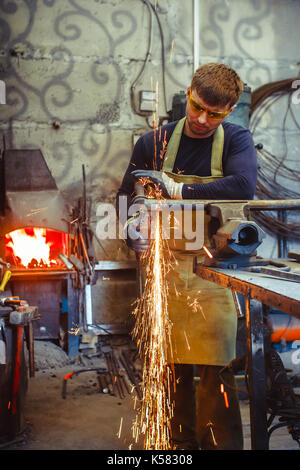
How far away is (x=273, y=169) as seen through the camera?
4332mm

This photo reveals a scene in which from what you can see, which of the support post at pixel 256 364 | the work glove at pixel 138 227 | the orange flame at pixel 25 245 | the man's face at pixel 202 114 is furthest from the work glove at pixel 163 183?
the orange flame at pixel 25 245

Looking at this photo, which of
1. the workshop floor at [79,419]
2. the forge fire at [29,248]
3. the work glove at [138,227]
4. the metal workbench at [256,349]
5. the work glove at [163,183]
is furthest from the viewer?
the forge fire at [29,248]

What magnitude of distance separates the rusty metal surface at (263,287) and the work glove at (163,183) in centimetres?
46

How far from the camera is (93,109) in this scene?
418 centimetres

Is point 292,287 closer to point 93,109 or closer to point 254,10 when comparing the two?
point 93,109

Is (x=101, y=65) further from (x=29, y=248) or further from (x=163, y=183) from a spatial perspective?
(x=163, y=183)

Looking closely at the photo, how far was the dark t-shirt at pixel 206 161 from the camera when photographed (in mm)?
1978

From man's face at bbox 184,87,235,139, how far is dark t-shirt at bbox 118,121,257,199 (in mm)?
100

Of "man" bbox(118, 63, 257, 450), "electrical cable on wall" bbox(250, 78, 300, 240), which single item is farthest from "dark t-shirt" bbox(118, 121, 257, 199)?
"electrical cable on wall" bbox(250, 78, 300, 240)

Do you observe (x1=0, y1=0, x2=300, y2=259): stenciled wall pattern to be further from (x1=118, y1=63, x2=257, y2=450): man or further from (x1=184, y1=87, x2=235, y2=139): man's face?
(x1=184, y1=87, x2=235, y2=139): man's face

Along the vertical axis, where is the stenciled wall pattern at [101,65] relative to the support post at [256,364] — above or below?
above

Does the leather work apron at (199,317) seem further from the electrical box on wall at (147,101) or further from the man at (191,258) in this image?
the electrical box on wall at (147,101)

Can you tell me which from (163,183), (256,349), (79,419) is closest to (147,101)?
(163,183)

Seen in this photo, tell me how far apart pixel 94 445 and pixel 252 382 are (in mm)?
1418
